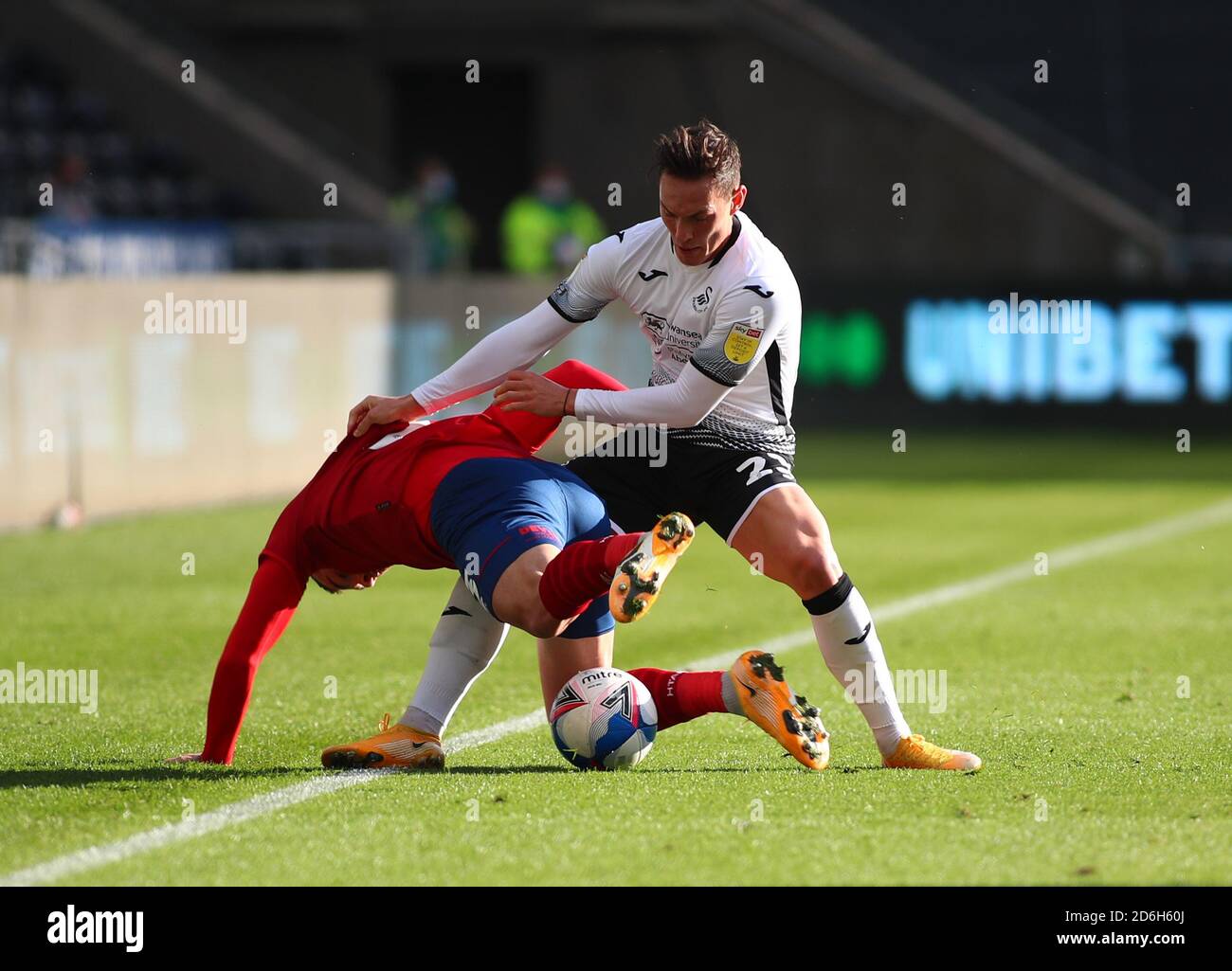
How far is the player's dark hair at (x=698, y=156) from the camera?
5.66 metres

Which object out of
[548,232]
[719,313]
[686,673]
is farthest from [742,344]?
[548,232]

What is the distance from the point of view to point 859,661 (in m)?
5.95

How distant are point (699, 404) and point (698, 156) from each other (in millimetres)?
709

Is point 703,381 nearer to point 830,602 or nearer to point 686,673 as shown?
point 830,602

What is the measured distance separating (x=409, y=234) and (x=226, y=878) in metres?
15.0

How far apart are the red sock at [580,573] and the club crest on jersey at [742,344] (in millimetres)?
711

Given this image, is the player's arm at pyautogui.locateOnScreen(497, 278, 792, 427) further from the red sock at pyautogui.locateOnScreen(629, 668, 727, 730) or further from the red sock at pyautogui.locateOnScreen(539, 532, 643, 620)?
the red sock at pyautogui.locateOnScreen(629, 668, 727, 730)

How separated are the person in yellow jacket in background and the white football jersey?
15264mm

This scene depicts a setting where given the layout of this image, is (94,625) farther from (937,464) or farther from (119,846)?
(937,464)

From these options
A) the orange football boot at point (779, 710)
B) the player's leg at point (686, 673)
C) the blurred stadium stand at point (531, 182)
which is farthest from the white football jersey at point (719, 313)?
the blurred stadium stand at point (531, 182)

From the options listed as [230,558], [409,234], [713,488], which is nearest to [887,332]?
[409,234]

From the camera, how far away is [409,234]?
19203 millimetres

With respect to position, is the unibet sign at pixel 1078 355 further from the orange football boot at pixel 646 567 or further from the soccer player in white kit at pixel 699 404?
the orange football boot at pixel 646 567

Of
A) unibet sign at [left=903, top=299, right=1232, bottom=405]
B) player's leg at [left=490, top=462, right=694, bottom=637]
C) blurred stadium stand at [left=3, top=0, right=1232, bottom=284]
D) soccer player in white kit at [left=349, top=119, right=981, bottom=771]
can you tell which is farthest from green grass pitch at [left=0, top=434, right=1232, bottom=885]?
blurred stadium stand at [left=3, top=0, right=1232, bottom=284]
